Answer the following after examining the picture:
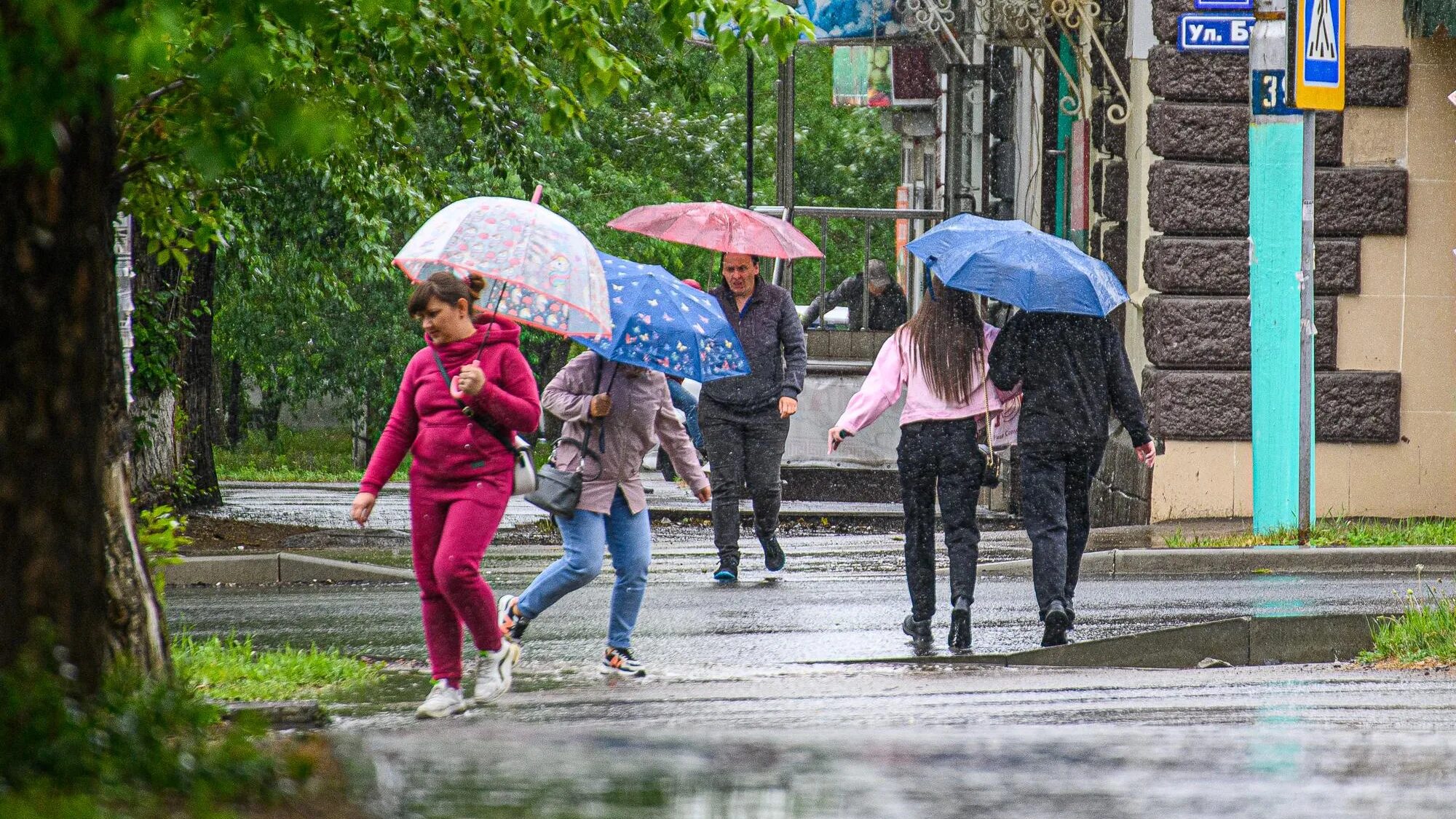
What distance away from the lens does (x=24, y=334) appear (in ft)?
12.8

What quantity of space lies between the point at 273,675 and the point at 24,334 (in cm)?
346

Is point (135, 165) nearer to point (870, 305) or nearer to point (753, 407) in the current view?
point (753, 407)

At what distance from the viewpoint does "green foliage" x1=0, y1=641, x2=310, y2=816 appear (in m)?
3.54

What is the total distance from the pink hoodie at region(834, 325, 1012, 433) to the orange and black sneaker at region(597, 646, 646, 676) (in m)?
1.38

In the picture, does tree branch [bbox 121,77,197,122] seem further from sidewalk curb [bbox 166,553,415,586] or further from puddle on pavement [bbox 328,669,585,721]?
sidewalk curb [bbox 166,553,415,586]

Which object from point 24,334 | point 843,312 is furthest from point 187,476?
point 24,334

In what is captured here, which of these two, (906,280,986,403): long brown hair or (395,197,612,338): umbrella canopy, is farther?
(906,280,986,403): long brown hair

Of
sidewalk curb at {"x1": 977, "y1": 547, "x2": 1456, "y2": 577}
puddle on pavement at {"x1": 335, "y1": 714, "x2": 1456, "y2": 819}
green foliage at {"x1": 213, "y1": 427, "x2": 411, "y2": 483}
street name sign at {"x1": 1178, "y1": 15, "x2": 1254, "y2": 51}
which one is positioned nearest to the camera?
puddle on pavement at {"x1": 335, "y1": 714, "x2": 1456, "y2": 819}

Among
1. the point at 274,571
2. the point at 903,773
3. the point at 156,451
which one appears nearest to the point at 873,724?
the point at 903,773

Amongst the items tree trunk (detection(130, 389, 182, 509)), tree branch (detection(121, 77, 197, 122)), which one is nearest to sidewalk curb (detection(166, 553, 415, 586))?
tree trunk (detection(130, 389, 182, 509))

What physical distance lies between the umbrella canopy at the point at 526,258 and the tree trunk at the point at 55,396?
2.84 metres

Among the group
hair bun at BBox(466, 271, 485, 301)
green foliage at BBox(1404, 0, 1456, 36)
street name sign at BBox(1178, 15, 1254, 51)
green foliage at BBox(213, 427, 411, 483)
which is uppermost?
green foliage at BBox(1404, 0, 1456, 36)

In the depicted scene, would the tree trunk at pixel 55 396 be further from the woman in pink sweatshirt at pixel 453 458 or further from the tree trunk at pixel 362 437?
the tree trunk at pixel 362 437

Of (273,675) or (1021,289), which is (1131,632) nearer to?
(1021,289)
